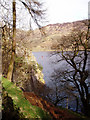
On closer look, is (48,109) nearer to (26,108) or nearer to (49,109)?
(49,109)

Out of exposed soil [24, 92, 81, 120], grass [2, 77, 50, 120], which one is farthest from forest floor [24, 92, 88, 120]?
grass [2, 77, 50, 120]

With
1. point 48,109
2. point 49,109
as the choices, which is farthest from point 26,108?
point 49,109

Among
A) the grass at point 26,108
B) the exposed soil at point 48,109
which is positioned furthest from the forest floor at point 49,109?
the grass at point 26,108

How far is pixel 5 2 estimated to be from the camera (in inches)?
250

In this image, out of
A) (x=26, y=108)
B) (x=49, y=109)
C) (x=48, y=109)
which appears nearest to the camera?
(x=26, y=108)

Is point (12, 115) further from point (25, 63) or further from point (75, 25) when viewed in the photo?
point (25, 63)

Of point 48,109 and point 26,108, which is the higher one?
point 26,108

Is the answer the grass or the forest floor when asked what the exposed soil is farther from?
A: the grass

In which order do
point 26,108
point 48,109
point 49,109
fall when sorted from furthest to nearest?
1. point 49,109
2. point 48,109
3. point 26,108

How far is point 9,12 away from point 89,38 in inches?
271

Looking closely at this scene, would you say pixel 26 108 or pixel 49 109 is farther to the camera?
pixel 49 109

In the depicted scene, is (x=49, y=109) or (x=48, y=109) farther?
(x=49, y=109)

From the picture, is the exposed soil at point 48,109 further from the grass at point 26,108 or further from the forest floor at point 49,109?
the grass at point 26,108

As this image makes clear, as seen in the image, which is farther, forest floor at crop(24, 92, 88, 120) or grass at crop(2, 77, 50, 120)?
forest floor at crop(24, 92, 88, 120)
